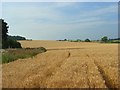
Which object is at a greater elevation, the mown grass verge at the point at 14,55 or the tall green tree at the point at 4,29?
the tall green tree at the point at 4,29

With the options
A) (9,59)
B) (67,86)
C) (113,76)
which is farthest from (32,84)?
(9,59)

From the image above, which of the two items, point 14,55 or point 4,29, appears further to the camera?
point 4,29

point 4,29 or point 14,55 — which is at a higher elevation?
point 4,29

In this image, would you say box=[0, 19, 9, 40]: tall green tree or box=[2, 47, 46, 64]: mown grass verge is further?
box=[0, 19, 9, 40]: tall green tree

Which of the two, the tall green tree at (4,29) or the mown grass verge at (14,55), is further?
the tall green tree at (4,29)

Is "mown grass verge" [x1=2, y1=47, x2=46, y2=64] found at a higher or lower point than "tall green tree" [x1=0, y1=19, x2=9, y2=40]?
lower

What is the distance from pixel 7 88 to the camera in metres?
13.2

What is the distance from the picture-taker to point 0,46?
217 ft

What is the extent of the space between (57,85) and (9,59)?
2185cm

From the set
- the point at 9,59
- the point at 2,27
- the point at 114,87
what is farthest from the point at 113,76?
the point at 2,27

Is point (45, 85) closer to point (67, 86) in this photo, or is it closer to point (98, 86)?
point (67, 86)

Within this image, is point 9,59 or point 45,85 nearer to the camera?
point 45,85

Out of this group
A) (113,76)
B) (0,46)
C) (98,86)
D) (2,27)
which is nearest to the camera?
(98,86)

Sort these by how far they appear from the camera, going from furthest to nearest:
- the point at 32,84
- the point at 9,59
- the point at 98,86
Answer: the point at 9,59, the point at 32,84, the point at 98,86
